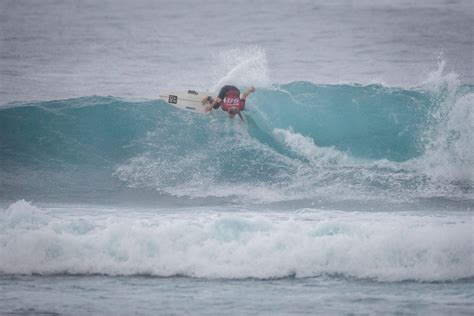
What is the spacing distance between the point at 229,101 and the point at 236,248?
11.5 ft

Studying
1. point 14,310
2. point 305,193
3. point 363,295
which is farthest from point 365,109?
point 14,310

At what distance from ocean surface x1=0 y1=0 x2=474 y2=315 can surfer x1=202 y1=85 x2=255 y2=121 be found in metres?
0.29

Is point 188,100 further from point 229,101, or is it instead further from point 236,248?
point 236,248

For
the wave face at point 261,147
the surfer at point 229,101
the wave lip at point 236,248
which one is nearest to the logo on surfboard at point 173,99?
the wave face at point 261,147

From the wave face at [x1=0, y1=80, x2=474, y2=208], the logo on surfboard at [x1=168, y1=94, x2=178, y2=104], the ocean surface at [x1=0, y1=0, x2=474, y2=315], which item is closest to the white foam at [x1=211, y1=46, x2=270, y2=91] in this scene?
the ocean surface at [x1=0, y1=0, x2=474, y2=315]

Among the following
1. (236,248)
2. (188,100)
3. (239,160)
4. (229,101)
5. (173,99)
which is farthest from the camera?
(173,99)

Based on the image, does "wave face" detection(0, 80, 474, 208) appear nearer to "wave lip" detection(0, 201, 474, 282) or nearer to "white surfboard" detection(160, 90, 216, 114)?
"white surfboard" detection(160, 90, 216, 114)

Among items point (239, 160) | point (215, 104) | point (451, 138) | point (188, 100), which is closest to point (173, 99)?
point (188, 100)

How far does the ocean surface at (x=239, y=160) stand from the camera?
7.73 meters

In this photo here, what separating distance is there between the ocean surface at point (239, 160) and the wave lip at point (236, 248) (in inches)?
0.8

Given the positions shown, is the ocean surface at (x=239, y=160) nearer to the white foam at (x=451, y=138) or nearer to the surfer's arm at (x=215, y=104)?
the white foam at (x=451, y=138)

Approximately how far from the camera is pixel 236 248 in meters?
8.30

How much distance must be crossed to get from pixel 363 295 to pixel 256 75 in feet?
19.9

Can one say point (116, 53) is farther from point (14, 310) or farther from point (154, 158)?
point (14, 310)
